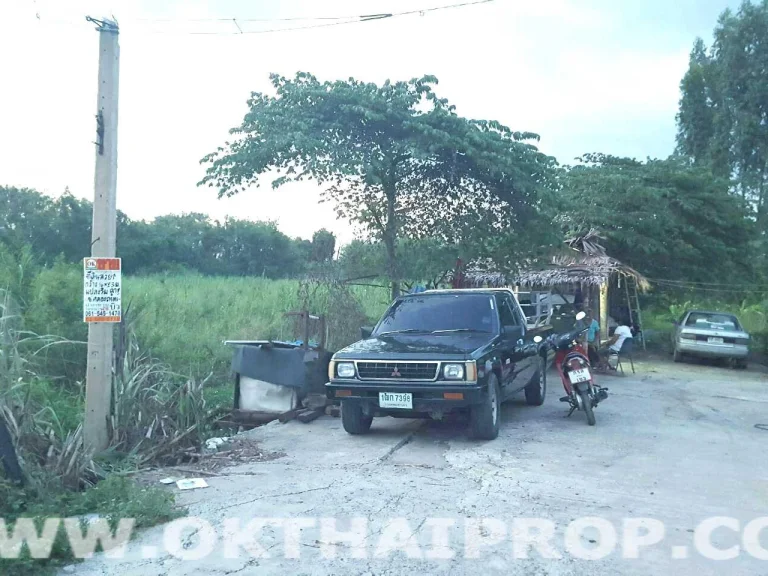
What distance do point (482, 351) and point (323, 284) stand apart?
5007mm

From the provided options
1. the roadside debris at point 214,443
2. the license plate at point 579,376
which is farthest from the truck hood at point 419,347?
the roadside debris at point 214,443

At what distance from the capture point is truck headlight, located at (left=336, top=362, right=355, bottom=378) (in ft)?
26.6

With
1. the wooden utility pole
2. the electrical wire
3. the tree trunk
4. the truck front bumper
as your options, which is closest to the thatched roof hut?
the electrical wire

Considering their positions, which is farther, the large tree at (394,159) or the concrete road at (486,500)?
the large tree at (394,159)

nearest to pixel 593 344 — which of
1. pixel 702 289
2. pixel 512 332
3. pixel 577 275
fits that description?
pixel 577 275

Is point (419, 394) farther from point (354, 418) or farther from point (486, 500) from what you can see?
point (486, 500)

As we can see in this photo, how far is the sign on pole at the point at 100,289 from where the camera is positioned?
6.73 meters

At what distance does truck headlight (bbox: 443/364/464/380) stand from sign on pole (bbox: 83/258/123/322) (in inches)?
137

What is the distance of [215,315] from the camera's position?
650 inches

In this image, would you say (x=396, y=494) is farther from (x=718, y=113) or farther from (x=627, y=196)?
(x=718, y=113)

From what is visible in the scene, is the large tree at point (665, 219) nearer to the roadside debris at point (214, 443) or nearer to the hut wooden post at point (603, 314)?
the hut wooden post at point (603, 314)

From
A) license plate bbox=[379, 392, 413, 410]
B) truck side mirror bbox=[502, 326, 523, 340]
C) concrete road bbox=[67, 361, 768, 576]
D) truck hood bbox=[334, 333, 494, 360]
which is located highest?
truck side mirror bbox=[502, 326, 523, 340]

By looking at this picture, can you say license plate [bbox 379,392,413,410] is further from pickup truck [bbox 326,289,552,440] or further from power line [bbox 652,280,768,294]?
power line [bbox 652,280,768,294]

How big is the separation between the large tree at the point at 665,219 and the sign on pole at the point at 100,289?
14.9 m
